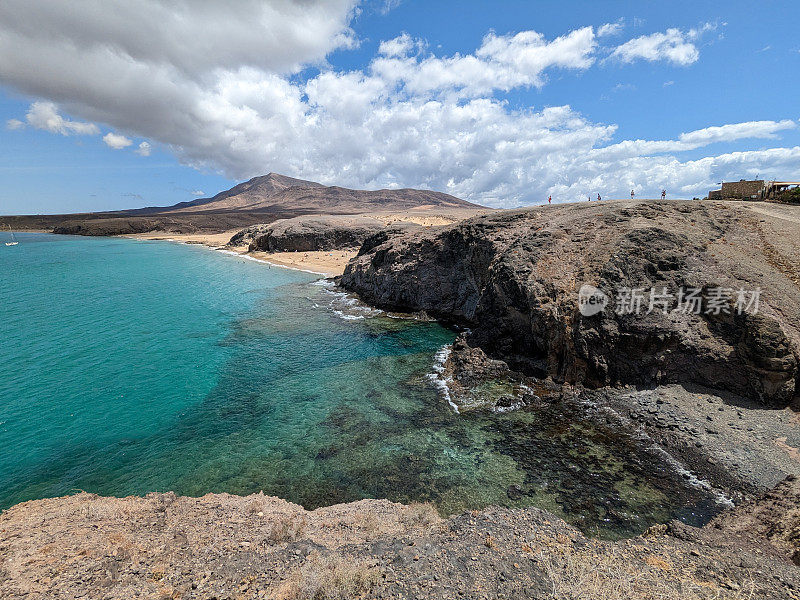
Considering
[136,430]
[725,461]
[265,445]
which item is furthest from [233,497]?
[725,461]

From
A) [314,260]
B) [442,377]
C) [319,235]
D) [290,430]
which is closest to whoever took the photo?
[290,430]

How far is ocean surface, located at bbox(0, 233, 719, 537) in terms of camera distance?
1378 cm

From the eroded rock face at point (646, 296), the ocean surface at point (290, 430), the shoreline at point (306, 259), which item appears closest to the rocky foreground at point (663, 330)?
the eroded rock face at point (646, 296)

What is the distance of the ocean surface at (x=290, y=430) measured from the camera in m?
13.8

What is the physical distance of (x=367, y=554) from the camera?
927 cm

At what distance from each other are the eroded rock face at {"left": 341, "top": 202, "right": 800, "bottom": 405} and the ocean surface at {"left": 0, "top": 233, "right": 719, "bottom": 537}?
15.4 feet

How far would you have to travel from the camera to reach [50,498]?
12.8m

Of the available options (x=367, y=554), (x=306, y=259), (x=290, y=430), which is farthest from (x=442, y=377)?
(x=306, y=259)

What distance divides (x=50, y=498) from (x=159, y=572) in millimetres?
8173

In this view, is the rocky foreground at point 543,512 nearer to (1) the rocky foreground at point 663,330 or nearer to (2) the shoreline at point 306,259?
(1) the rocky foreground at point 663,330

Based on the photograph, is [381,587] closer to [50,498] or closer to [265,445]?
[265,445]

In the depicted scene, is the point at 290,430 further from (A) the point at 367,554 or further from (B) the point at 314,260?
(B) the point at 314,260

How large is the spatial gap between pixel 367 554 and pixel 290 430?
31.8ft

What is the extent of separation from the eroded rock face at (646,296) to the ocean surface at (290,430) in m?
4.70
